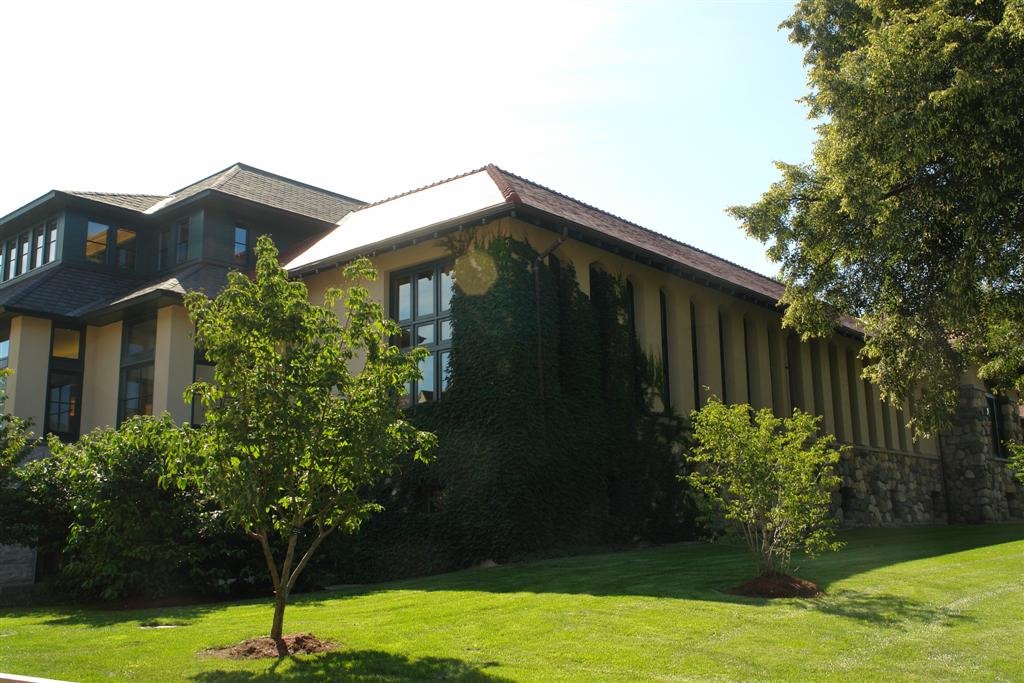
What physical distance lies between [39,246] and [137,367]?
6.82m

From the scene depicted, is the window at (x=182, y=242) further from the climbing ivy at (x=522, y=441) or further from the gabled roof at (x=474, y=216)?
the climbing ivy at (x=522, y=441)

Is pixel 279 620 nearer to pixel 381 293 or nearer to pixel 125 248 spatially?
pixel 381 293

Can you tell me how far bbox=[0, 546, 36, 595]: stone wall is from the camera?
21.3 metres

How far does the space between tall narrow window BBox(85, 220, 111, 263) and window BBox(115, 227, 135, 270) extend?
0.35m

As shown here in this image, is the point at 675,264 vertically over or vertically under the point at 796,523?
over

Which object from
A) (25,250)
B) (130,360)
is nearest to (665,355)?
(130,360)

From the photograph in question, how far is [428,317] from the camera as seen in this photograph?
21.0 m

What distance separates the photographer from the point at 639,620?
1062 centimetres

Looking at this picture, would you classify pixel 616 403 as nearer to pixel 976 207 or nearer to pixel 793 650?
pixel 976 207

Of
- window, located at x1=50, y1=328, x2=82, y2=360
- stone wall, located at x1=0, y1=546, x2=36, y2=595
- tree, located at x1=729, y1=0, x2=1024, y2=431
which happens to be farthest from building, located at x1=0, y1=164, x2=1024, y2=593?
tree, located at x1=729, y1=0, x2=1024, y2=431

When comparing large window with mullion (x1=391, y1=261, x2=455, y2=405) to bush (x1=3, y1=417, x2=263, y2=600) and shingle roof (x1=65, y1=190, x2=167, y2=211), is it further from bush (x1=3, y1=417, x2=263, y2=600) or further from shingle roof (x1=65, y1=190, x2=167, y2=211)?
shingle roof (x1=65, y1=190, x2=167, y2=211)

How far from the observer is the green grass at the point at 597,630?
28.7 ft

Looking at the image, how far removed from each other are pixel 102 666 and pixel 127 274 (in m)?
21.8

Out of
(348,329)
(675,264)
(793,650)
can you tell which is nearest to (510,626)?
(793,650)
